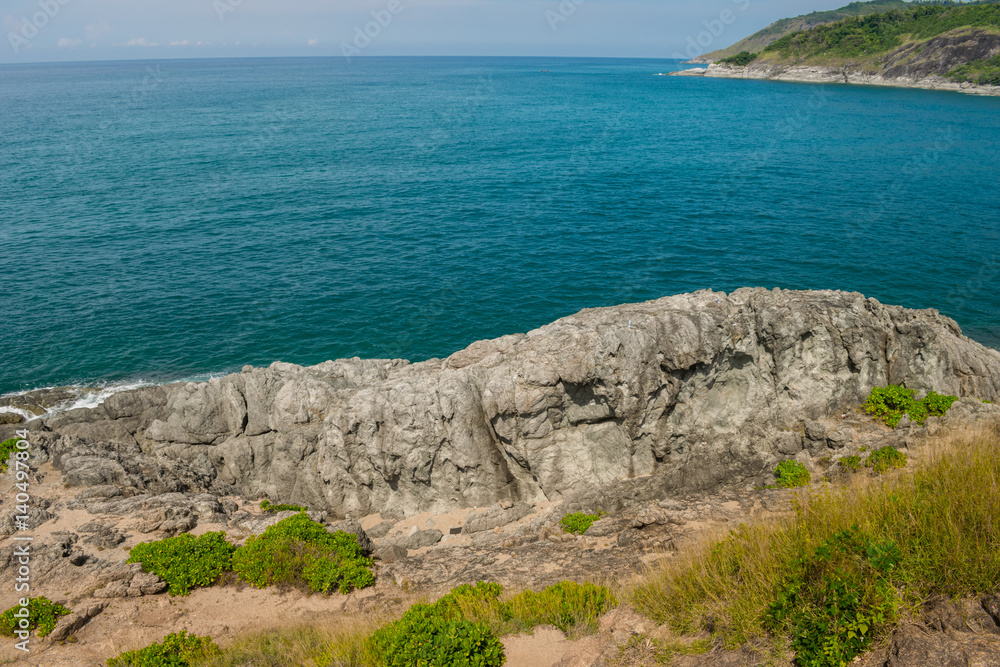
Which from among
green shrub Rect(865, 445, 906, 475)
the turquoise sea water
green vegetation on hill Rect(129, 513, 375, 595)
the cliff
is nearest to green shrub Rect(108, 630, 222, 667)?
green vegetation on hill Rect(129, 513, 375, 595)

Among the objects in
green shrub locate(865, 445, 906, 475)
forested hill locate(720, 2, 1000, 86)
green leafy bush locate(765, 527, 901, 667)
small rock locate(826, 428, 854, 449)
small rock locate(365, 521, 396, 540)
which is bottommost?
small rock locate(365, 521, 396, 540)

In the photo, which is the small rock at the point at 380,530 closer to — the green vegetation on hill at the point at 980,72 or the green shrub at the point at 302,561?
the green shrub at the point at 302,561

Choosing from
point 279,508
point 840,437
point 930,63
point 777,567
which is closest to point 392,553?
point 279,508

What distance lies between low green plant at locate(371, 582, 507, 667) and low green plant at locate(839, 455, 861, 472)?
13.2 m

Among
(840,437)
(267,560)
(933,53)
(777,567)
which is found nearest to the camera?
(777,567)

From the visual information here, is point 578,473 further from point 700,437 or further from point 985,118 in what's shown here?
point 985,118

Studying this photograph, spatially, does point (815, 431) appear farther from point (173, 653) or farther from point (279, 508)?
point (173, 653)

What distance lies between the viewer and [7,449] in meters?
24.4

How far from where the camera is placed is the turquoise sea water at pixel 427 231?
4247cm

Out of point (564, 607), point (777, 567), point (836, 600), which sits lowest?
point (564, 607)

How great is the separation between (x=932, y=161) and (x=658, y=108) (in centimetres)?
8432

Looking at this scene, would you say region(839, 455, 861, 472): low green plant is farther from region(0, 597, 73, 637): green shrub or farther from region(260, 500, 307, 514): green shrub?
region(0, 597, 73, 637): green shrub

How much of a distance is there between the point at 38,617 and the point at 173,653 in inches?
173

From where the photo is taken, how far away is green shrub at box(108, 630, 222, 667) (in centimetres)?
1388
